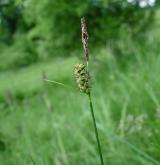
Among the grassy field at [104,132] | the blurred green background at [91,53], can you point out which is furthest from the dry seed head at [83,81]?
the blurred green background at [91,53]

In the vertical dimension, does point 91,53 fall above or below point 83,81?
below

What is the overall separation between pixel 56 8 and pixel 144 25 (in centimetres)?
162

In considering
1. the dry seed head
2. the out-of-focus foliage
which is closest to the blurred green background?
the out-of-focus foliage

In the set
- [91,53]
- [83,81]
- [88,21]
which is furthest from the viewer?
[88,21]

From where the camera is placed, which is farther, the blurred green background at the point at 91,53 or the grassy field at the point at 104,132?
the blurred green background at the point at 91,53

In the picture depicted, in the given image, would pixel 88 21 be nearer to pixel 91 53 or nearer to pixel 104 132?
pixel 91 53

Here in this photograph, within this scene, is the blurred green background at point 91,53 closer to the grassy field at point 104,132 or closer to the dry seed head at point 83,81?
the grassy field at point 104,132

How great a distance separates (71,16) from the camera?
8.20 metres

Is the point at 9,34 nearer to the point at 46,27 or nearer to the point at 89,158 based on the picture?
the point at 46,27

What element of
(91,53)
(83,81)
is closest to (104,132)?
(83,81)

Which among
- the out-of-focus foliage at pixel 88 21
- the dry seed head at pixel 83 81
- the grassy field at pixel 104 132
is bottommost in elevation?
the grassy field at pixel 104 132

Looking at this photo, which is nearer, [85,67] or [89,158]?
[85,67]

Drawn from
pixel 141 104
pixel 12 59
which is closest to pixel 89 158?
pixel 141 104

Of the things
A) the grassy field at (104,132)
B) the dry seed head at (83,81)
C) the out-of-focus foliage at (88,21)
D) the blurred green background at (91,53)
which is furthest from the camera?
the out-of-focus foliage at (88,21)
